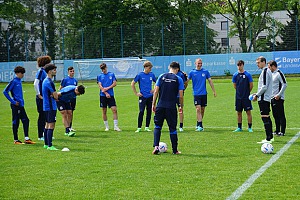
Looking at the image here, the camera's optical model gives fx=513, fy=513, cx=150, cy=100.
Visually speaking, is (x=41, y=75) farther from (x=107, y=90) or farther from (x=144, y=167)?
(x=144, y=167)

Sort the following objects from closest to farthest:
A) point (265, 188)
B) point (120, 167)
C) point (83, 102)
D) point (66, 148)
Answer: point (265, 188)
point (120, 167)
point (66, 148)
point (83, 102)

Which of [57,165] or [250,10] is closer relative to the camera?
[57,165]

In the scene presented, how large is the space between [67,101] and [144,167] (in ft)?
16.8

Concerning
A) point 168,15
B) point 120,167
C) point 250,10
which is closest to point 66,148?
point 120,167

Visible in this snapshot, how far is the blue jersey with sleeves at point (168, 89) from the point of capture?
10.2 metres

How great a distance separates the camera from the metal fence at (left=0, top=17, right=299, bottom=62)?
4588 centimetres

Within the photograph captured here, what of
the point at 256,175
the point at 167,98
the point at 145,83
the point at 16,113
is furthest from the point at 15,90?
the point at 256,175

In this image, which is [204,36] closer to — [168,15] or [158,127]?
[168,15]

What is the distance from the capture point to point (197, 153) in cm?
1036

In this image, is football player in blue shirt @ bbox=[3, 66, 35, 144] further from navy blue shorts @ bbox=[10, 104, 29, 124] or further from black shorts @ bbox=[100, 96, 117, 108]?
black shorts @ bbox=[100, 96, 117, 108]

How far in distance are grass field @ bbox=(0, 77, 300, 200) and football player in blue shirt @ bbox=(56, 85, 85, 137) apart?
1.08ft

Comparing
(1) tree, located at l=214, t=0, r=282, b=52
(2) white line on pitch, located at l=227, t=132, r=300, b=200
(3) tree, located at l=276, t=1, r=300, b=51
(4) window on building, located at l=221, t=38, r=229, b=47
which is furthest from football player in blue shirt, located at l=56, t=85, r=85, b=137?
(1) tree, located at l=214, t=0, r=282, b=52

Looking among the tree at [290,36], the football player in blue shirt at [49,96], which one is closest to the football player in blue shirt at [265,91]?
the football player in blue shirt at [49,96]

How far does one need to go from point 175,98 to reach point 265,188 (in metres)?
3.54
